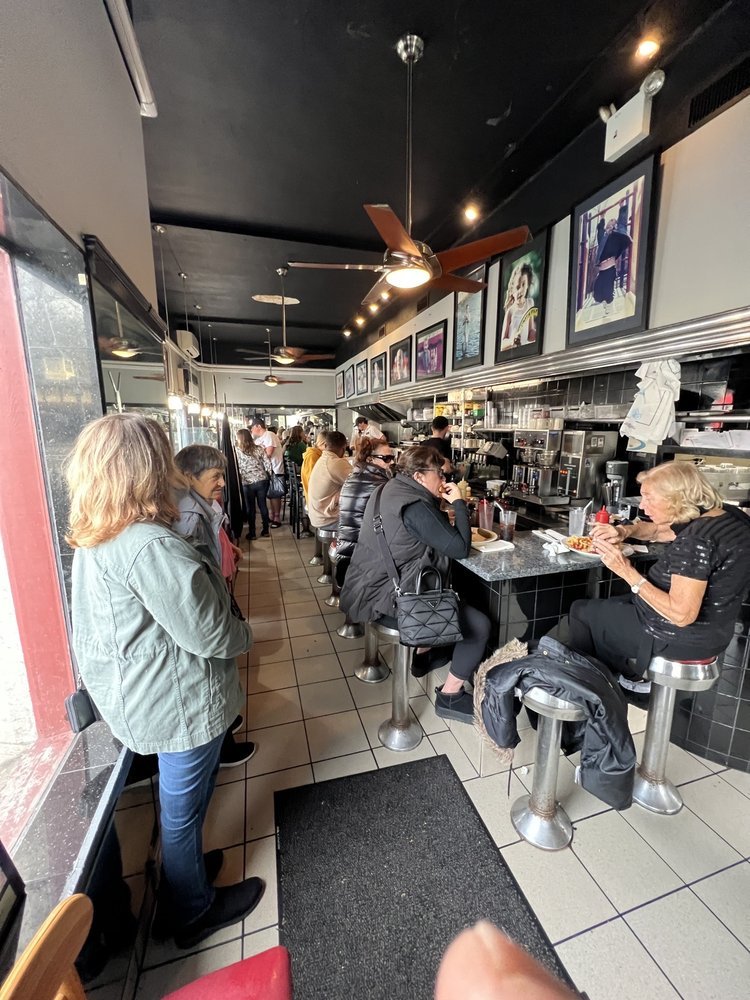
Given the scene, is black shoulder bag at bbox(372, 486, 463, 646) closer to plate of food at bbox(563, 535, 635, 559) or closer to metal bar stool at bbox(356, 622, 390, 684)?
plate of food at bbox(563, 535, 635, 559)

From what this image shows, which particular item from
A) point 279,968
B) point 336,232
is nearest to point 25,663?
point 279,968

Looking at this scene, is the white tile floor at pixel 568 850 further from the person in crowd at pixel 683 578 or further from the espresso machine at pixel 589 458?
the espresso machine at pixel 589 458

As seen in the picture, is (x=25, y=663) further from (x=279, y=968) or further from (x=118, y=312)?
(x=118, y=312)

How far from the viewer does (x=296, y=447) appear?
23.6ft

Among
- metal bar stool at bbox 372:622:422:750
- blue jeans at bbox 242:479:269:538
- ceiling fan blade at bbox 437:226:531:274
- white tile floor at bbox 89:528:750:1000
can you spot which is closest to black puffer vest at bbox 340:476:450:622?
metal bar stool at bbox 372:622:422:750

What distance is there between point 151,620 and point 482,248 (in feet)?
10.4

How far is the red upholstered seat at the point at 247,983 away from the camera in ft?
2.65

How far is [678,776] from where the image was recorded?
2.15 meters

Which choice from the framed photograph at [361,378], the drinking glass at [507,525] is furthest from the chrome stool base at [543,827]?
the framed photograph at [361,378]

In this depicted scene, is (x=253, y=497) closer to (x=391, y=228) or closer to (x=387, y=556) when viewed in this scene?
(x=391, y=228)

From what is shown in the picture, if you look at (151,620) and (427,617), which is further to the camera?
(427,617)

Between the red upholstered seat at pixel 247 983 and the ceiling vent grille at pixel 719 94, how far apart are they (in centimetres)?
392

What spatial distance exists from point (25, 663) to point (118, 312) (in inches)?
59.2

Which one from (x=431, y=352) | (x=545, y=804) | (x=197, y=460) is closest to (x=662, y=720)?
(x=545, y=804)
